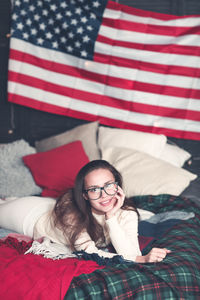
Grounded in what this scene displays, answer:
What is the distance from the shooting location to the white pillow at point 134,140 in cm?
292

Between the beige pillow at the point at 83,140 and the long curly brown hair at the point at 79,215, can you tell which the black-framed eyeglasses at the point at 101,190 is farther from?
the beige pillow at the point at 83,140

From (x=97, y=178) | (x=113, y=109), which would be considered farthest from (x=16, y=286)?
(x=113, y=109)

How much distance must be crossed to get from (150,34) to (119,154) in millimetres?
1073

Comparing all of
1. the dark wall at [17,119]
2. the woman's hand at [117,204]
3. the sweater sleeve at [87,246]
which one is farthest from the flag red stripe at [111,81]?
the sweater sleeve at [87,246]

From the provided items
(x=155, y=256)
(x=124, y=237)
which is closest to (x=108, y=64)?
(x=124, y=237)

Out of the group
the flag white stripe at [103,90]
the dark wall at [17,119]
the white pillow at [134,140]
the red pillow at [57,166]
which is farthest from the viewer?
the dark wall at [17,119]

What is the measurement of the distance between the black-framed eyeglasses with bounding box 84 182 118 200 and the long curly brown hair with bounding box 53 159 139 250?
9 cm

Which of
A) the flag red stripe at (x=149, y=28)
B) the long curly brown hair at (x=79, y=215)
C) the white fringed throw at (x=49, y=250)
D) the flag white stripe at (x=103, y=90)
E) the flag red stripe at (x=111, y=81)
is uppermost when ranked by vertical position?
the flag red stripe at (x=149, y=28)

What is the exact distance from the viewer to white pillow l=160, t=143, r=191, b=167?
2936mm

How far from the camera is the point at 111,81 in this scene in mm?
3275

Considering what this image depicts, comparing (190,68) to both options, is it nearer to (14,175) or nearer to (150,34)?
(150,34)

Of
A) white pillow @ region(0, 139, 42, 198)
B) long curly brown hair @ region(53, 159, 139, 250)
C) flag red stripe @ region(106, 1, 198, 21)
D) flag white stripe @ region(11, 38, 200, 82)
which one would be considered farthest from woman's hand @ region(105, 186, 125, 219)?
flag red stripe @ region(106, 1, 198, 21)

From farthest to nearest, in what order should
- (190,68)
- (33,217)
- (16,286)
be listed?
1. (190,68)
2. (33,217)
3. (16,286)

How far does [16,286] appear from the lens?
1.45 m
